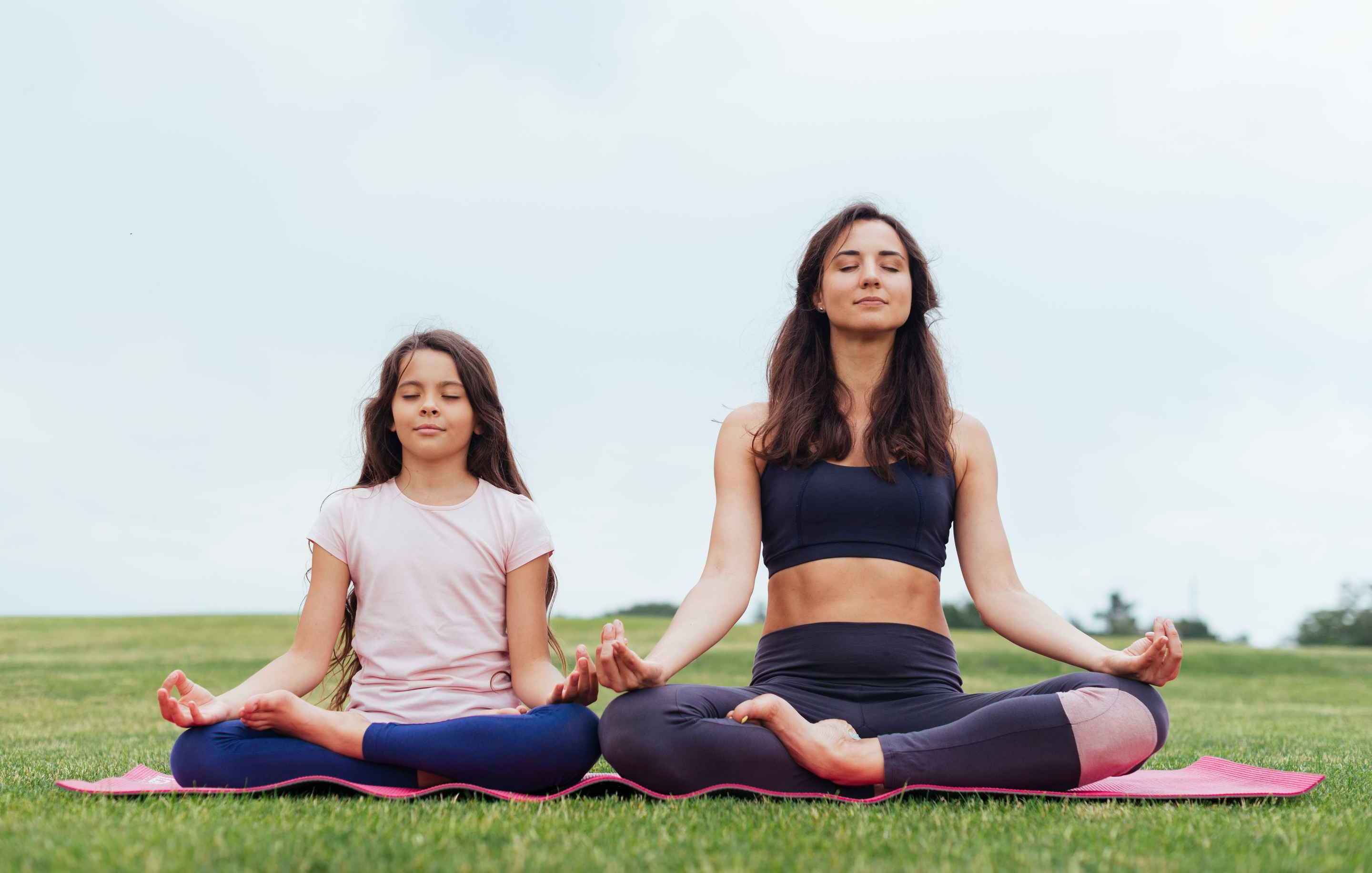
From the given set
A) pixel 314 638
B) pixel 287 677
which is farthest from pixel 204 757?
pixel 314 638

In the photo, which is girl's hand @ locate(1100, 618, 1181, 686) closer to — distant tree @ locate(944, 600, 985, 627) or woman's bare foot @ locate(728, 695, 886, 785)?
woman's bare foot @ locate(728, 695, 886, 785)

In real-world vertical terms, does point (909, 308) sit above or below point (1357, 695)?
above

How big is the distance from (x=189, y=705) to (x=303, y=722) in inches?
16.6

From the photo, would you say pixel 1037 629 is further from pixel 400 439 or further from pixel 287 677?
pixel 287 677

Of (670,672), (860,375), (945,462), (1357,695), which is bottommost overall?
(1357,695)

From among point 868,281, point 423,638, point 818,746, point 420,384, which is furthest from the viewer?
point 420,384

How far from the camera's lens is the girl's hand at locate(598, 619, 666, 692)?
3387 mm

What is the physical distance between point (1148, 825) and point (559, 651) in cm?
220

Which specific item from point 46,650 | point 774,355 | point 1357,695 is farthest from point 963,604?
point 774,355

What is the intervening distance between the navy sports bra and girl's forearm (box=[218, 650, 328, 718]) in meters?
1.75

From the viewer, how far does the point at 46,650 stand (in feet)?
63.4

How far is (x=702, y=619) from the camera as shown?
3.89m

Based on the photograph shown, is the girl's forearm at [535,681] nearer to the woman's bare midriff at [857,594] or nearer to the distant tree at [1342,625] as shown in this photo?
the woman's bare midriff at [857,594]

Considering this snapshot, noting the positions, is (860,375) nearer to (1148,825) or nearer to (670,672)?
(670,672)
